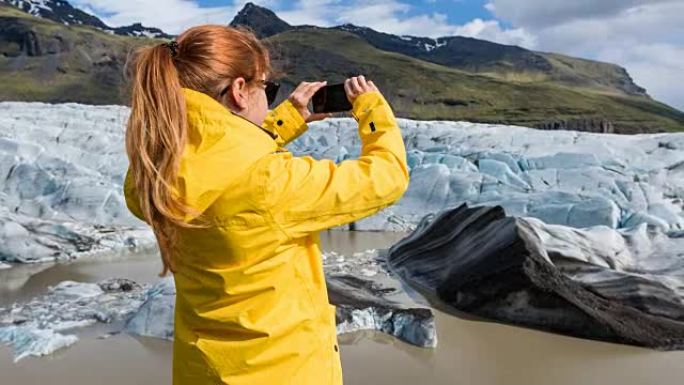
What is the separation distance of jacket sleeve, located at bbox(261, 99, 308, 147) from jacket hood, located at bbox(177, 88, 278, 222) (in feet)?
1.57

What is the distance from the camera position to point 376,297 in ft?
23.8

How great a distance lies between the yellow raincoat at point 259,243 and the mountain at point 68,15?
183500mm

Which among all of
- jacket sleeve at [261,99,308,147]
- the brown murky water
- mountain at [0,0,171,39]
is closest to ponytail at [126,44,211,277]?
jacket sleeve at [261,99,308,147]

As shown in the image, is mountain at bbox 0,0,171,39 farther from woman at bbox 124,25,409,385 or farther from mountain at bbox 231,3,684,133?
woman at bbox 124,25,409,385

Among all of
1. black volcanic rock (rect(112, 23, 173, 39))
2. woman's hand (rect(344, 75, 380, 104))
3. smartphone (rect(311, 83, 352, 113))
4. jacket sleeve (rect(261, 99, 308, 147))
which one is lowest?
jacket sleeve (rect(261, 99, 308, 147))

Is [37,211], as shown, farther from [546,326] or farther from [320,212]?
Result: [320,212]

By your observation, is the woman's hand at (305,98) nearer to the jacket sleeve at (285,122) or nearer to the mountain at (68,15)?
the jacket sleeve at (285,122)

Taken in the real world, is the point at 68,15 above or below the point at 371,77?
above

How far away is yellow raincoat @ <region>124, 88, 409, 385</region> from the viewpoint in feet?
5.52

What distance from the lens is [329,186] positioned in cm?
172

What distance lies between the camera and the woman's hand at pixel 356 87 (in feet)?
6.62

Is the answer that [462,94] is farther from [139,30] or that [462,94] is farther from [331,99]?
[139,30]

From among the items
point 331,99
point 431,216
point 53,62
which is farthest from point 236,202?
point 53,62

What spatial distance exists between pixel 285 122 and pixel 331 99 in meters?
0.18
